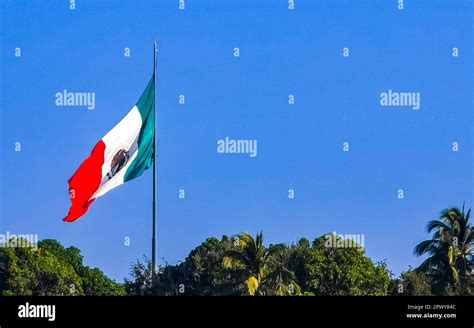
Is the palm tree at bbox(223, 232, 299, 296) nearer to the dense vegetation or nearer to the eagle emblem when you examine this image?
the dense vegetation

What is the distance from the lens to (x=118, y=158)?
46.1 meters

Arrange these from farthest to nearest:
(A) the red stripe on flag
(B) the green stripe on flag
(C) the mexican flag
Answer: (B) the green stripe on flag
(C) the mexican flag
(A) the red stripe on flag

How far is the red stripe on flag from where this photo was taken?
143ft

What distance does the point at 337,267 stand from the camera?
265 feet

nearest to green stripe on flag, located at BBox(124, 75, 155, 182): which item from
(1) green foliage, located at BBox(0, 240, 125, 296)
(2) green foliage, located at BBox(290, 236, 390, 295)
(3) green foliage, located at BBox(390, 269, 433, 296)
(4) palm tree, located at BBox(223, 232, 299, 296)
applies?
(4) palm tree, located at BBox(223, 232, 299, 296)

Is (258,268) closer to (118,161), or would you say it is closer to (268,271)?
(268,271)

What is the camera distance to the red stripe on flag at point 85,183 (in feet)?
143

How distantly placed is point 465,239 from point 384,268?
13.3 meters

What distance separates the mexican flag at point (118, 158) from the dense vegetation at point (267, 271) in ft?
48.0

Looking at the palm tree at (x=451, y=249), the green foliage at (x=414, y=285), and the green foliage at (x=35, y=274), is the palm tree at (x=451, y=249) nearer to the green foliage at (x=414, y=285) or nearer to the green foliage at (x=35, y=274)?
the green foliage at (x=414, y=285)

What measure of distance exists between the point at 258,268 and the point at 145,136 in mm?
28061

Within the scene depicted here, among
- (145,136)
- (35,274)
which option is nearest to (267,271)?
(35,274)

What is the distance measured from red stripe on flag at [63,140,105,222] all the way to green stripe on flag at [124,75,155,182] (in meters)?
1.44
